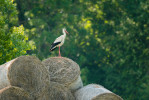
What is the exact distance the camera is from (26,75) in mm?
8930

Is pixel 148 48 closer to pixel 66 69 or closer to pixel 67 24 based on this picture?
pixel 67 24

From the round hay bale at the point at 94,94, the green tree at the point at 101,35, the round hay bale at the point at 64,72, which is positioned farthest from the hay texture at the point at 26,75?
the green tree at the point at 101,35

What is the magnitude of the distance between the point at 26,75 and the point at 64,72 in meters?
1.41

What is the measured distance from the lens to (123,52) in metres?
22.8

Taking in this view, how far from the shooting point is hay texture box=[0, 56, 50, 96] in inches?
339

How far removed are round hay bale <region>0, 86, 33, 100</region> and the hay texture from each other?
24 centimetres

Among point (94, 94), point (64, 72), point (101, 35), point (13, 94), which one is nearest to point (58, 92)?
point (64, 72)

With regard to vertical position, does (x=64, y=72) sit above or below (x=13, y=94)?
below

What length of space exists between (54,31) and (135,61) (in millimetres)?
5516

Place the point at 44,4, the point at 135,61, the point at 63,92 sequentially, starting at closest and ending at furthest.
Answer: the point at 63,92, the point at 135,61, the point at 44,4

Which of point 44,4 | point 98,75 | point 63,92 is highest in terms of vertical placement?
point 63,92

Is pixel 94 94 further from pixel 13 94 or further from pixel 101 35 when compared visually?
pixel 101 35

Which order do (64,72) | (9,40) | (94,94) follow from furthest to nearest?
(9,40), (64,72), (94,94)

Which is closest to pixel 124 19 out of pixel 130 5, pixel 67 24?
pixel 130 5
